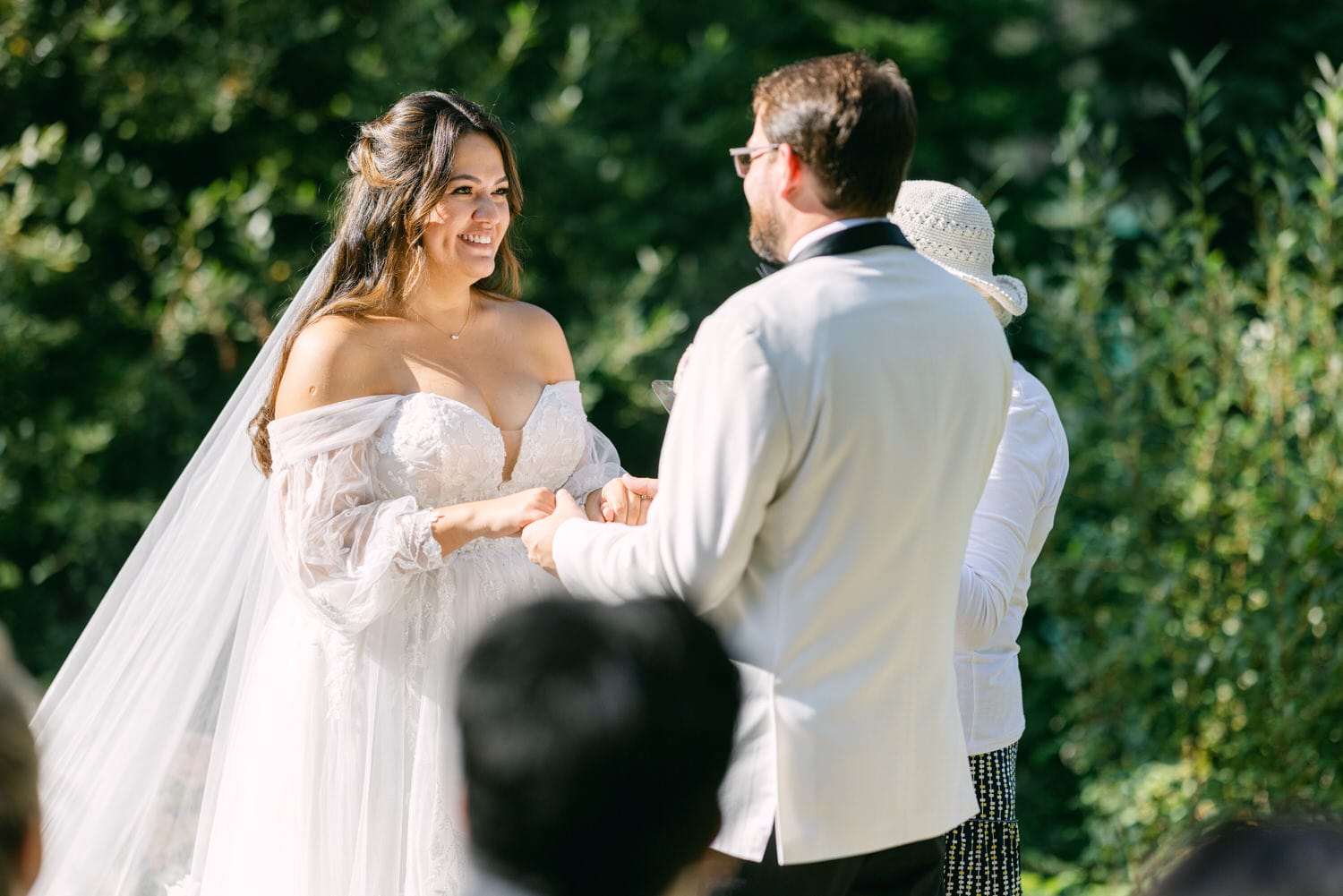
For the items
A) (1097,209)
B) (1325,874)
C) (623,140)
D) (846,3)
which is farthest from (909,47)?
(1325,874)

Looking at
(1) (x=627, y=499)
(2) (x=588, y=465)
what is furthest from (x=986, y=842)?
(2) (x=588, y=465)

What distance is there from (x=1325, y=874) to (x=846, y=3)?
698cm

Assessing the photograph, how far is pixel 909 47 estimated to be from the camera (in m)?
7.43

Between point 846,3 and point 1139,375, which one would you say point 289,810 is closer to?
point 1139,375

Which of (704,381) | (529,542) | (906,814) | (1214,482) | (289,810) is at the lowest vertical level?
(1214,482)

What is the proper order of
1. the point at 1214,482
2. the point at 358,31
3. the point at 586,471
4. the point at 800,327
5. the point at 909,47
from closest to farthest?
the point at 800,327 < the point at 586,471 < the point at 1214,482 < the point at 358,31 < the point at 909,47

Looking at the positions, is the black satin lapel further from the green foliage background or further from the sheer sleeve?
the green foliage background

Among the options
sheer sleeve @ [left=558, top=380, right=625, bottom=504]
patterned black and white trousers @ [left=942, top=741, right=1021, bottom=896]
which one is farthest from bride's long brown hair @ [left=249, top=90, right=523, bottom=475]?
patterned black and white trousers @ [left=942, top=741, right=1021, bottom=896]

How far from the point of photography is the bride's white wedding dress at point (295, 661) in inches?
115

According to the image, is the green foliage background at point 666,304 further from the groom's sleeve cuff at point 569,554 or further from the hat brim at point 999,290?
the groom's sleeve cuff at point 569,554

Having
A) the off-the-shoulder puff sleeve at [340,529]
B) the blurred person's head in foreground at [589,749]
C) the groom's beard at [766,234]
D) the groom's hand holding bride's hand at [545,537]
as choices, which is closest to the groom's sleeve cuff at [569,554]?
the groom's hand holding bride's hand at [545,537]

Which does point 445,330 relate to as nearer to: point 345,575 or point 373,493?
point 373,493

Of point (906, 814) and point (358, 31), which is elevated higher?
point (358, 31)

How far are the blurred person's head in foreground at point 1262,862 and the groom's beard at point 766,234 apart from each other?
1.08m
